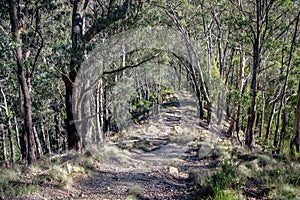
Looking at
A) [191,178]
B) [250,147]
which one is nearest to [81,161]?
[191,178]

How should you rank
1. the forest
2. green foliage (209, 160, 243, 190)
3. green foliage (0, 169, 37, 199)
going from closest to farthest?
green foliage (0, 169, 37, 199) < green foliage (209, 160, 243, 190) < the forest

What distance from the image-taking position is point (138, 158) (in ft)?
30.1

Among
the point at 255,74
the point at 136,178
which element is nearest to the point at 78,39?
the point at 136,178

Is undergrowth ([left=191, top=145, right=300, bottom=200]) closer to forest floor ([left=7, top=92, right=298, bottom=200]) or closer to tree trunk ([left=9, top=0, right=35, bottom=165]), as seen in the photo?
forest floor ([left=7, top=92, right=298, bottom=200])

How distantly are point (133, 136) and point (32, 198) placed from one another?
31.5ft

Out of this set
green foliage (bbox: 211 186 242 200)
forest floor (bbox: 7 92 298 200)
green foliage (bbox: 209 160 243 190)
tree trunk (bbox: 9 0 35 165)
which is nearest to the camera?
green foliage (bbox: 211 186 242 200)

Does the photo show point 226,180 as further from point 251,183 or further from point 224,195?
point 251,183

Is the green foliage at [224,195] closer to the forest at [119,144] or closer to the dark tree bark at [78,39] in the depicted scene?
the forest at [119,144]

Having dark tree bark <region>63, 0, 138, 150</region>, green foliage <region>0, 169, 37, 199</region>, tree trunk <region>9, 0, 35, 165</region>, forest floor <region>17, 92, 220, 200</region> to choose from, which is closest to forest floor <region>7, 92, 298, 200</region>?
forest floor <region>17, 92, 220, 200</region>

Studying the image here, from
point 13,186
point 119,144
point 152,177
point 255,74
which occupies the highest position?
point 255,74

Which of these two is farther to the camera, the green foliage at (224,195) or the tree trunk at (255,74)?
the tree trunk at (255,74)

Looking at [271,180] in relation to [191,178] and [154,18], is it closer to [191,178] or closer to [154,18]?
[191,178]

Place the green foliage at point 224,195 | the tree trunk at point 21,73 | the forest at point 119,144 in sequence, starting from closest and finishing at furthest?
the green foliage at point 224,195 < the forest at point 119,144 < the tree trunk at point 21,73

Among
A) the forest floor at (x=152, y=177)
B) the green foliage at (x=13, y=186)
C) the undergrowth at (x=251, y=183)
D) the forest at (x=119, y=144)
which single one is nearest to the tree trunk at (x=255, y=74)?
the forest at (x=119, y=144)
